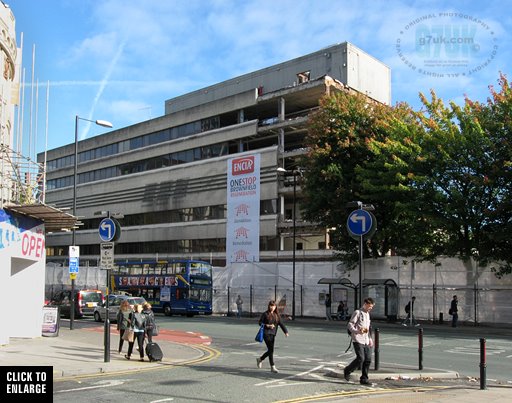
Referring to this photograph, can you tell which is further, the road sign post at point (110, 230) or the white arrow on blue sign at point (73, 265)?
the white arrow on blue sign at point (73, 265)

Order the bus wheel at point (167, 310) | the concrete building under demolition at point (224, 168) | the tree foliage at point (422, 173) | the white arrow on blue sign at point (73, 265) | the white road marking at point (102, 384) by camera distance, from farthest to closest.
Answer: the concrete building under demolition at point (224, 168) < the bus wheel at point (167, 310) < the tree foliage at point (422, 173) < the white arrow on blue sign at point (73, 265) < the white road marking at point (102, 384)

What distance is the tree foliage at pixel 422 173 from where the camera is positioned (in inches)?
1195

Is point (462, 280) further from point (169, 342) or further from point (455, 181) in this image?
point (169, 342)

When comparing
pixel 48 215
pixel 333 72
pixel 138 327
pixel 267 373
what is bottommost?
pixel 267 373

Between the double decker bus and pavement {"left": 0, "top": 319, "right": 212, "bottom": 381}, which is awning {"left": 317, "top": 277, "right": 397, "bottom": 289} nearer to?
the double decker bus

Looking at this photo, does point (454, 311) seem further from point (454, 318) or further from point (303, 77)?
point (303, 77)

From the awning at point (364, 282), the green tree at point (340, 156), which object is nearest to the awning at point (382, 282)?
the awning at point (364, 282)

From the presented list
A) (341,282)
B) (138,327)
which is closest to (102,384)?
(138,327)

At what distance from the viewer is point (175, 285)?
40250mm

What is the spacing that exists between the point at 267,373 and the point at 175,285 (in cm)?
2756

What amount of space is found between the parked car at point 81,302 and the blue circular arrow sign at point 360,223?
25.0 meters

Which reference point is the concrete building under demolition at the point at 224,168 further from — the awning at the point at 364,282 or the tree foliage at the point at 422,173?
the tree foliage at the point at 422,173

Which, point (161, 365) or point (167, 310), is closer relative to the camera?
point (161, 365)

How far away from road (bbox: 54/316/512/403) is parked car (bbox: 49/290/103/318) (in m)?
15.8
